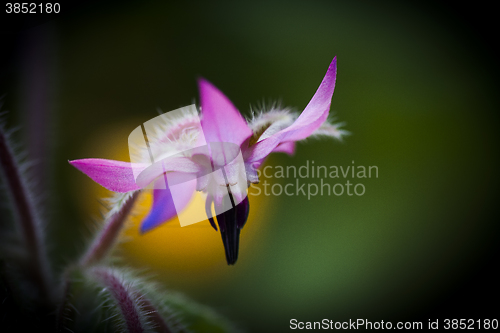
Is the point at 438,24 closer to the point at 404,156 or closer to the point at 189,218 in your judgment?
the point at 404,156

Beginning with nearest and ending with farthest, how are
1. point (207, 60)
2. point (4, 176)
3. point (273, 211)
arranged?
point (4, 176), point (273, 211), point (207, 60)

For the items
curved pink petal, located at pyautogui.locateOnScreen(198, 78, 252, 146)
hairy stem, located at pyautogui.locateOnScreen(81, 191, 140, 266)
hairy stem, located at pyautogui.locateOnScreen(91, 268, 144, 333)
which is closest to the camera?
curved pink petal, located at pyautogui.locateOnScreen(198, 78, 252, 146)

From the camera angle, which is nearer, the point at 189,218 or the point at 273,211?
the point at 189,218

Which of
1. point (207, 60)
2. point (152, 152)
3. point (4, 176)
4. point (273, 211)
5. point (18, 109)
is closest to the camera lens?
point (152, 152)

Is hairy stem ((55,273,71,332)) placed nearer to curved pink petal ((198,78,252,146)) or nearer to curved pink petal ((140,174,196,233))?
curved pink petal ((140,174,196,233))

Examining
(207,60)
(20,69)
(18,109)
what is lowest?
(18,109)

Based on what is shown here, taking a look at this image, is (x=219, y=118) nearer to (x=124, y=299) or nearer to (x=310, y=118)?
(x=310, y=118)

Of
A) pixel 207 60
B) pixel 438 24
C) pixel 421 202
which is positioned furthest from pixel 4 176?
pixel 438 24

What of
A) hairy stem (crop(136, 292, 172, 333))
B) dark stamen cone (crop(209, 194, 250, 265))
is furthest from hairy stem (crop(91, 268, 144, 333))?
dark stamen cone (crop(209, 194, 250, 265))
